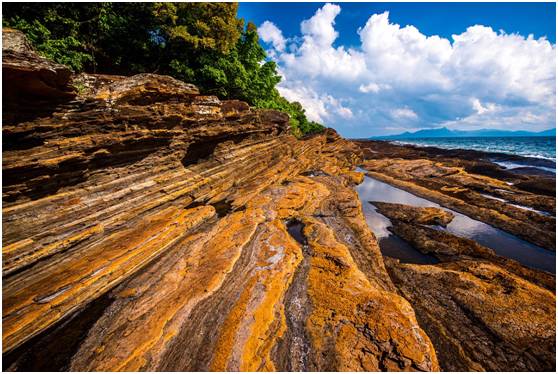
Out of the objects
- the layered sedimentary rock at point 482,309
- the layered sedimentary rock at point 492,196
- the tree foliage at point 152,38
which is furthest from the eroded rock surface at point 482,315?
the tree foliage at point 152,38

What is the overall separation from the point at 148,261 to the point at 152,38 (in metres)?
17.3

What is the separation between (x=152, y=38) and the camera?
1702 cm

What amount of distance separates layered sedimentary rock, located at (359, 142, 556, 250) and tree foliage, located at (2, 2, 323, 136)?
72.8ft

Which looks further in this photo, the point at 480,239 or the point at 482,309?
the point at 480,239

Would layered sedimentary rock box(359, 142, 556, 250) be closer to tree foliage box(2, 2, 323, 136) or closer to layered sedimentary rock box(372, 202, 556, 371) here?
layered sedimentary rock box(372, 202, 556, 371)

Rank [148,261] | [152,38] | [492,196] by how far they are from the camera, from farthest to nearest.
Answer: [492,196] < [152,38] < [148,261]

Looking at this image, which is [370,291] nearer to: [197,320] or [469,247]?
[197,320]

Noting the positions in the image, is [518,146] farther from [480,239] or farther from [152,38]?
[152,38]

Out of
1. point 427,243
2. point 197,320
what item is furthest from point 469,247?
point 197,320

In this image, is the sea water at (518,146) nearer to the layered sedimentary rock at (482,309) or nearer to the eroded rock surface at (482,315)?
the layered sedimentary rock at (482,309)

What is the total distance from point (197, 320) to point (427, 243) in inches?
500

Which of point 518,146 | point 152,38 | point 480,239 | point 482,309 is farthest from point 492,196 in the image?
point 518,146

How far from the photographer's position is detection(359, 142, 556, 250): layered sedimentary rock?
Answer: 1502cm

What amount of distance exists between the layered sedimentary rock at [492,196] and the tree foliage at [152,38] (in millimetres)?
22174
